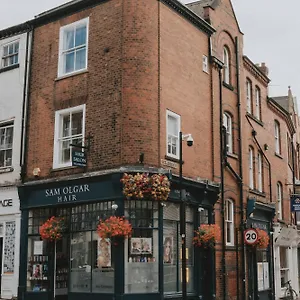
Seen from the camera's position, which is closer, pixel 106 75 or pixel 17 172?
pixel 106 75

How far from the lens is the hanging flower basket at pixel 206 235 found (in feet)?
59.7

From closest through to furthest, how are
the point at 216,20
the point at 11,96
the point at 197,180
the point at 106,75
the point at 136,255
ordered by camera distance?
the point at 136,255, the point at 106,75, the point at 197,180, the point at 11,96, the point at 216,20

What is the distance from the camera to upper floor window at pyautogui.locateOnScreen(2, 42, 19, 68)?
2088cm

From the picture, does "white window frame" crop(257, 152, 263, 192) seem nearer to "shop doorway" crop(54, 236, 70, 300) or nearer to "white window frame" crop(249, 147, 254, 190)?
"white window frame" crop(249, 147, 254, 190)

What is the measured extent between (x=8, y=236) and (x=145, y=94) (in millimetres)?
7516

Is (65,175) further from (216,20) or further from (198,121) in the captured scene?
(216,20)

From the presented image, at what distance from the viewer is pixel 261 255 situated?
2392 cm

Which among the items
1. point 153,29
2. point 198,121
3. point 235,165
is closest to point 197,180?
point 198,121

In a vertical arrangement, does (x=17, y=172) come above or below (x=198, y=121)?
below

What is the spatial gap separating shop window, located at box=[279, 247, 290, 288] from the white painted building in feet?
46.3

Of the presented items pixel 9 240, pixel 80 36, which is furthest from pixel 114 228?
pixel 80 36

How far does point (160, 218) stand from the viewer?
16672 mm

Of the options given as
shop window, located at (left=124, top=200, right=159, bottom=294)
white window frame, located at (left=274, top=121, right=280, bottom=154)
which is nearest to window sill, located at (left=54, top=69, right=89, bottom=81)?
shop window, located at (left=124, top=200, right=159, bottom=294)

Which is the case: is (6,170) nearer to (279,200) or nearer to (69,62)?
(69,62)
